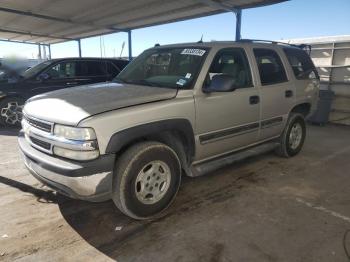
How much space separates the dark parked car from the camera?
→ 823cm

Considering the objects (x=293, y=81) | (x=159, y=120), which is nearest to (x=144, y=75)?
(x=159, y=120)

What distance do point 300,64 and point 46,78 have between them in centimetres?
643

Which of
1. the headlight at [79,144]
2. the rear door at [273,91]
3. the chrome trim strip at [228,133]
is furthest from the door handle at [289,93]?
the headlight at [79,144]

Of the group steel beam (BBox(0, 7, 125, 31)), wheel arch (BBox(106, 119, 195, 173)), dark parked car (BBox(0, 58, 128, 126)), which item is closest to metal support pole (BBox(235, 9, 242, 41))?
dark parked car (BBox(0, 58, 128, 126))

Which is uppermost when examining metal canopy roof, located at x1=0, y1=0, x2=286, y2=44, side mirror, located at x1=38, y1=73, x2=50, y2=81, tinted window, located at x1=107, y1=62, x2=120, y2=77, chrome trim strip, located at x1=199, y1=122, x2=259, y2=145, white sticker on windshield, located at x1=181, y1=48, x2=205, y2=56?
metal canopy roof, located at x1=0, y1=0, x2=286, y2=44

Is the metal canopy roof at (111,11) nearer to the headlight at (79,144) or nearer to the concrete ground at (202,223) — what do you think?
the concrete ground at (202,223)

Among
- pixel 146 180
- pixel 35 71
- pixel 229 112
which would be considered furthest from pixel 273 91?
pixel 35 71

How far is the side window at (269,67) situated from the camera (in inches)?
186

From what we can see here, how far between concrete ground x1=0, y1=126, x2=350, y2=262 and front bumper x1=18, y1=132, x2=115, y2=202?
508 millimetres

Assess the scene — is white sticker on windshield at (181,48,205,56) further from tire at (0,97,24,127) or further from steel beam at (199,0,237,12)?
tire at (0,97,24,127)

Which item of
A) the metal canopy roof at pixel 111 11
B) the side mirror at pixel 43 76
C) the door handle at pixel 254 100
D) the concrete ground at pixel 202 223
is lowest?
the concrete ground at pixel 202 223

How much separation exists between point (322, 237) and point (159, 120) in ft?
6.62

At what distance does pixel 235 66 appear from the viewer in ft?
14.5

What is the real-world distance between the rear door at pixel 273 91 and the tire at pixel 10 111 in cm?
644
